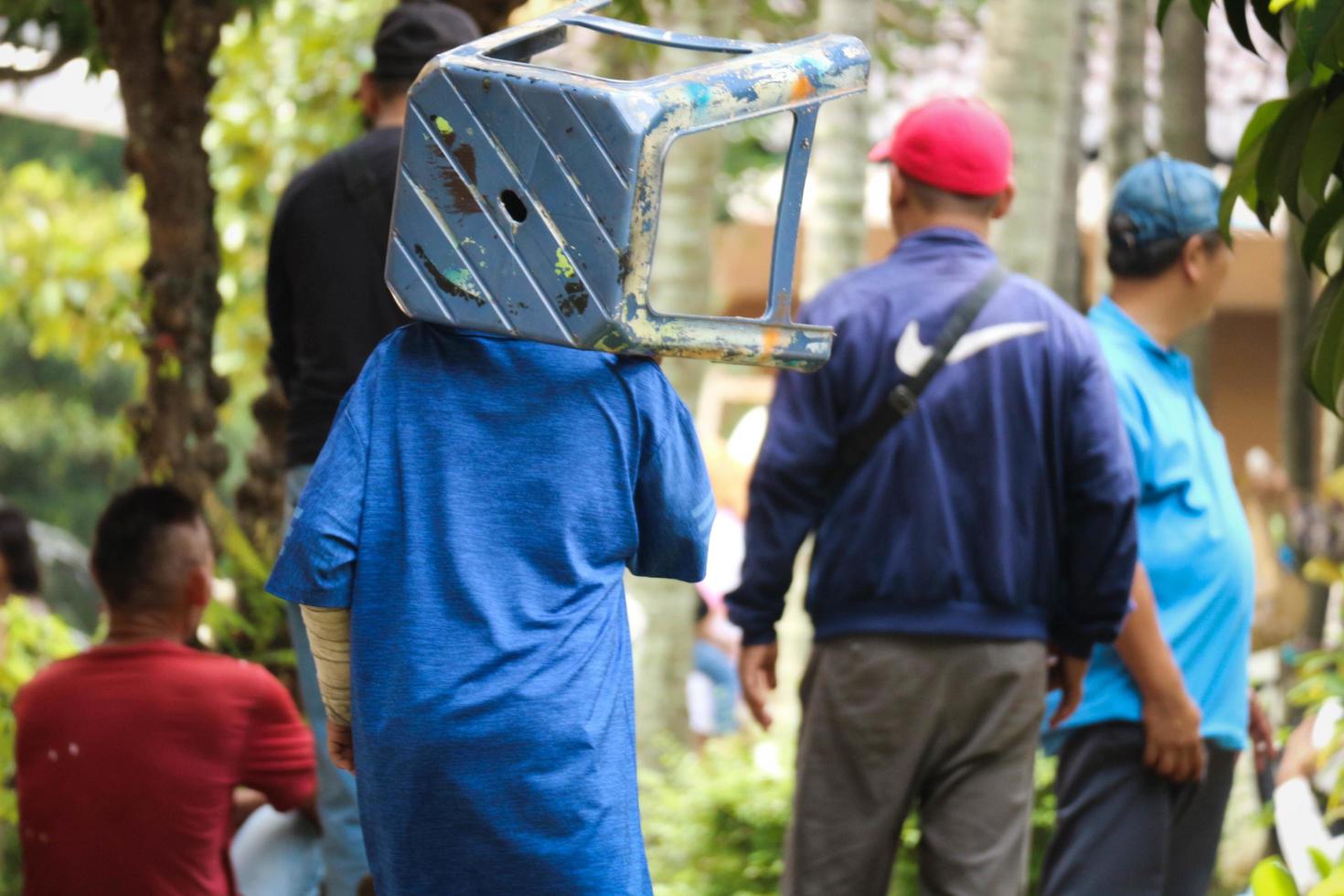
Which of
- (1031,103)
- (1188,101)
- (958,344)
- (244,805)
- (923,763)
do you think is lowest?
(244,805)

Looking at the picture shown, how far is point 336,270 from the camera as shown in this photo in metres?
4.12

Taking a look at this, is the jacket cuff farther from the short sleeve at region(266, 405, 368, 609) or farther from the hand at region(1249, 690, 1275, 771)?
the short sleeve at region(266, 405, 368, 609)

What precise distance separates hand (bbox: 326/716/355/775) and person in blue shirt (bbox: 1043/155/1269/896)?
6.27 feet

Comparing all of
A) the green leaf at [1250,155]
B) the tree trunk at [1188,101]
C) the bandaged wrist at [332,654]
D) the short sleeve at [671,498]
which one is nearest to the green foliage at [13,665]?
the bandaged wrist at [332,654]

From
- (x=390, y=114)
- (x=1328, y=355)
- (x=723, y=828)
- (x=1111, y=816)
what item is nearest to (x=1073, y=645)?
(x=1111, y=816)

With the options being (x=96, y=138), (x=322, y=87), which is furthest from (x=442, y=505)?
(x=96, y=138)

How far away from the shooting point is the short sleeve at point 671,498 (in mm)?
2766

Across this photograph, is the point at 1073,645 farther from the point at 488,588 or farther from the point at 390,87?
the point at 390,87

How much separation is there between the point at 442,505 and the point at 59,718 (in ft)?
5.06

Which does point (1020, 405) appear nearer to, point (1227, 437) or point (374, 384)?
point (374, 384)

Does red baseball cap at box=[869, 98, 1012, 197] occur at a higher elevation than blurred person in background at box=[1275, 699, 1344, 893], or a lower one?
higher

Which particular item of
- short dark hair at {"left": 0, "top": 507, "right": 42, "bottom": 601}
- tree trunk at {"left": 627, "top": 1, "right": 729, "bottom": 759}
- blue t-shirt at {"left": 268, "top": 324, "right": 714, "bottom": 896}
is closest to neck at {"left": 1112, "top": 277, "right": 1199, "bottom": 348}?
blue t-shirt at {"left": 268, "top": 324, "right": 714, "bottom": 896}

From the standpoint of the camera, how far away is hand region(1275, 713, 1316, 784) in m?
4.53

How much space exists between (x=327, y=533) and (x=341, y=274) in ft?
5.14
